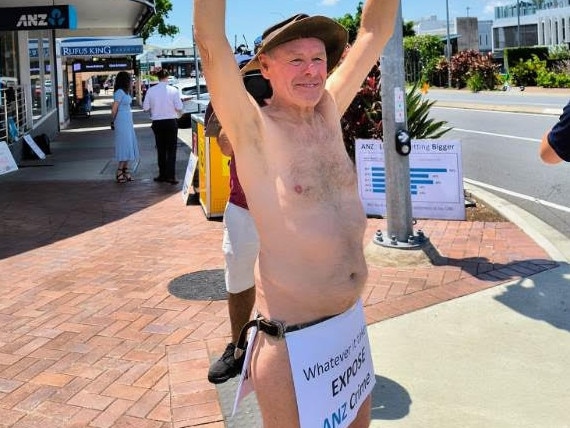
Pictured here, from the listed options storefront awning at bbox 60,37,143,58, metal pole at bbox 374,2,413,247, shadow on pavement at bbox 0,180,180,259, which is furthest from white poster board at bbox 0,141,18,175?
storefront awning at bbox 60,37,143,58

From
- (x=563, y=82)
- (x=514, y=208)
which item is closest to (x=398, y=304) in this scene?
(x=514, y=208)

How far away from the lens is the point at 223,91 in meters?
1.76

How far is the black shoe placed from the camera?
3.56m

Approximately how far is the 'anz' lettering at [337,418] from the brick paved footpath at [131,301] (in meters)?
1.41

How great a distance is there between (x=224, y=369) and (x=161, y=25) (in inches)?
1682

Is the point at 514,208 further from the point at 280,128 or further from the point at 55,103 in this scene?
the point at 55,103

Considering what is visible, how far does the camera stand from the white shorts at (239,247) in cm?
346

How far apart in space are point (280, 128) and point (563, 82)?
36236mm

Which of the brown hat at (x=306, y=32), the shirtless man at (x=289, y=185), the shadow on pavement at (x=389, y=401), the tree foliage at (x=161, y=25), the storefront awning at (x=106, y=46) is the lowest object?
the shadow on pavement at (x=389, y=401)

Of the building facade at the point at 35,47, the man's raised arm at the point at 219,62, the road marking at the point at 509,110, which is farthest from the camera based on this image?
the road marking at the point at 509,110

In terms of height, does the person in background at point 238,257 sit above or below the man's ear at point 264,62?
below

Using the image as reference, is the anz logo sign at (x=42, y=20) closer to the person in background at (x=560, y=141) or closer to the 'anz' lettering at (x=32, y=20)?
the 'anz' lettering at (x=32, y=20)

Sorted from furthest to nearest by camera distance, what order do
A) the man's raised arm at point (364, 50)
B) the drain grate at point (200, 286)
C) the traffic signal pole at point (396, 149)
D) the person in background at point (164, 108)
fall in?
the person in background at point (164, 108), the traffic signal pole at point (396, 149), the drain grate at point (200, 286), the man's raised arm at point (364, 50)

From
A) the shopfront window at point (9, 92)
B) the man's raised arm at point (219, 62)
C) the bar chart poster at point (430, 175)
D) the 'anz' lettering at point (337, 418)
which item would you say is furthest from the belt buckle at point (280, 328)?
the shopfront window at point (9, 92)
